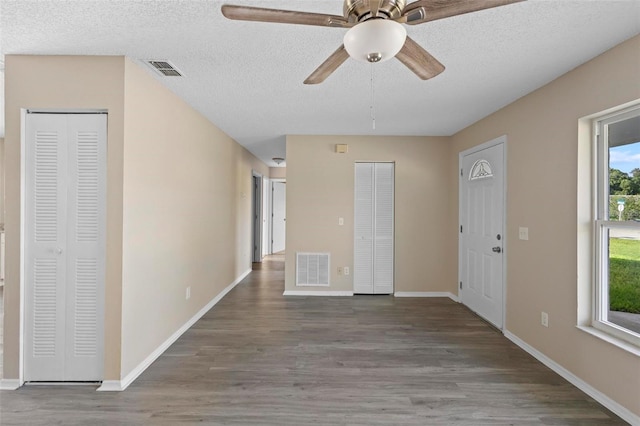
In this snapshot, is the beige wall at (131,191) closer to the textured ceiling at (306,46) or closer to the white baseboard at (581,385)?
the textured ceiling at (306,46)

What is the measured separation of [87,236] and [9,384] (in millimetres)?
1176

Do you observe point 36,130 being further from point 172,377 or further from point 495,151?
point 495,151

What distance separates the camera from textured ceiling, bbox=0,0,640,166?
1711 mm

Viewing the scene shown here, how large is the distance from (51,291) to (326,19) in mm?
2586

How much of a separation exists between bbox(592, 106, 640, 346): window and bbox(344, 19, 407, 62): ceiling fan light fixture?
1.98 meters

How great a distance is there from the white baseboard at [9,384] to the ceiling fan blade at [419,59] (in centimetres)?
327

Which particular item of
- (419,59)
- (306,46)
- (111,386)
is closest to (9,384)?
(111,386)

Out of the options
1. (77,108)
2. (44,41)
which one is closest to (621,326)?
(77,108)

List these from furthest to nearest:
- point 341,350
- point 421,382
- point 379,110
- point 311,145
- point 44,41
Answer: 1. point 311,145
2. point 379,110
3. point 341,350
4. point 421,382
5. point 44,41

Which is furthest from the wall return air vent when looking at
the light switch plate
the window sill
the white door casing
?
the white door casing

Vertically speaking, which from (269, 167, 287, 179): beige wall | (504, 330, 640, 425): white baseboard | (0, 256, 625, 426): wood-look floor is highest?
(269, 167, 287, 179): beige wall

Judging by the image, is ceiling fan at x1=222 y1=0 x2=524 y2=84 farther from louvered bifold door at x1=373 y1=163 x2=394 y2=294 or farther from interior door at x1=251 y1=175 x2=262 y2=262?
interior door at x1=251 y1=175 x2=262 y2=262

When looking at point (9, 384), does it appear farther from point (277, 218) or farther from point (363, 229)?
point (277, 218)

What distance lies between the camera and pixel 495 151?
3482mm
